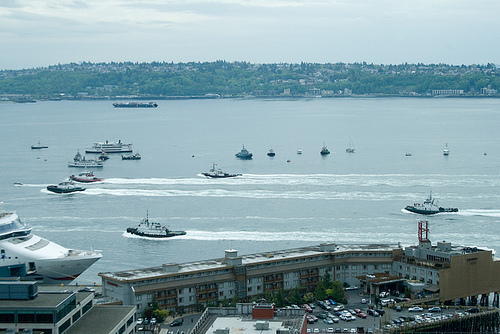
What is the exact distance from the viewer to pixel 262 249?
33.6 m

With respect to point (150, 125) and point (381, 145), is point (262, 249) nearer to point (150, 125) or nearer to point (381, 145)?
point (381, 145)

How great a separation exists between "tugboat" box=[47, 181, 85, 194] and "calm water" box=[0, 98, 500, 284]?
71 cm

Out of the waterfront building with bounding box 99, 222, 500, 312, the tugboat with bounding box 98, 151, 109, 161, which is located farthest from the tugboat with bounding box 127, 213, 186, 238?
the tugboat with bounding box 98, 151, 109, 161

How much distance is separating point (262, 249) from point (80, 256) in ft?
30.0

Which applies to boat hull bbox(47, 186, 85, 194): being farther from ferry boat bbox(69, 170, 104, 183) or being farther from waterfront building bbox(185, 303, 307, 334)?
waterfront building bbox(185, 303, 307, 334)

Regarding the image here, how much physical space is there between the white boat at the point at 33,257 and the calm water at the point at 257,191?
2.47 meters

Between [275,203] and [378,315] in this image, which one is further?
[275,203]

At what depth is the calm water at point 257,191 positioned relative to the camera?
118 ft

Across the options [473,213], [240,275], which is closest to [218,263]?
[240,275]

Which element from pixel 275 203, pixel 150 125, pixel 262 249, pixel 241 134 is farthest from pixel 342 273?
pixel 150 125

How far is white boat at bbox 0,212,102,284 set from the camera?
24.7m

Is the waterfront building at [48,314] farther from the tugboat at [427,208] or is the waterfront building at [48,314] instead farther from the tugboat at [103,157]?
the tugboat at [103,157]

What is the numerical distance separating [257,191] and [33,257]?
26.4 metres

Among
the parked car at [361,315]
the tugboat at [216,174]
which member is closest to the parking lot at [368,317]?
the parked car at [361,315]
